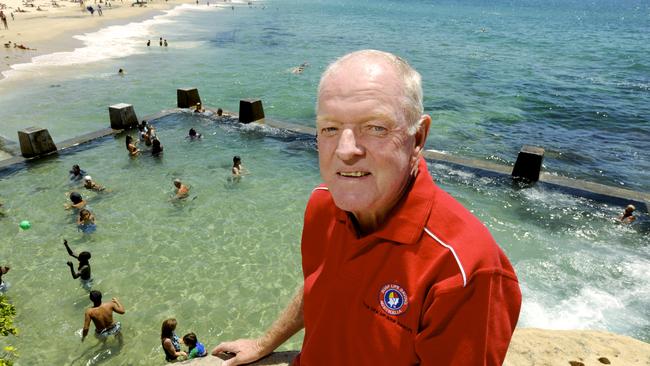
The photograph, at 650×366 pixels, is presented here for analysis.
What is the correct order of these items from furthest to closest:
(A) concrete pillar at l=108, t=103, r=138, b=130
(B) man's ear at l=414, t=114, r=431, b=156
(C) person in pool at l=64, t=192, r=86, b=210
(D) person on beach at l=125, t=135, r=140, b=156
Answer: (A) concrete pillar at l=108, t=103, r=138, b=130 → (D) person on beach at l=125, t=135, r=140, b=156 → (C) person in pool at l=64, t=192, r=86, b=210 → (B) man's ear at l=414, t=114, r=431, b=156

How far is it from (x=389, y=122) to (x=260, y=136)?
1490cm

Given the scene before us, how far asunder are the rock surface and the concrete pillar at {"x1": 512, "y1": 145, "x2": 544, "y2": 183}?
7.58 m

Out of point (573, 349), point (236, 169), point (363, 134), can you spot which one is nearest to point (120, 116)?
point (236, 169)

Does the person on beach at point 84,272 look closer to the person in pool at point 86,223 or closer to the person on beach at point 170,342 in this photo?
the person in pool at point 86,223

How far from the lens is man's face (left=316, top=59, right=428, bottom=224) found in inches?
62.9

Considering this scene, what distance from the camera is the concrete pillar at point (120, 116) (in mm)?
16203

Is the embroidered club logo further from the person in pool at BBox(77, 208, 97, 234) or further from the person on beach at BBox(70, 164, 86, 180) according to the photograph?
the person on beach at BBox(70, 164, 86, 180)

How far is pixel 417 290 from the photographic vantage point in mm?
1623

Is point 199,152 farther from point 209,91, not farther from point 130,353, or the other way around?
point 209,91

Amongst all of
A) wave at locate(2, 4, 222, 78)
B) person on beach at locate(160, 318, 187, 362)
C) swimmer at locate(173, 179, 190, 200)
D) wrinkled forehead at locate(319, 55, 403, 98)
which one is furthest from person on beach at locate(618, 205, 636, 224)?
wave at locate(2, 4, 222, 78)

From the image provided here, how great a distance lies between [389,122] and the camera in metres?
1.60

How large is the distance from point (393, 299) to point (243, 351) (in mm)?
1583

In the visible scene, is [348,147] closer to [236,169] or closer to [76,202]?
[76,202]

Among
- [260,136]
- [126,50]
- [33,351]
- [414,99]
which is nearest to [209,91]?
[260,136]
